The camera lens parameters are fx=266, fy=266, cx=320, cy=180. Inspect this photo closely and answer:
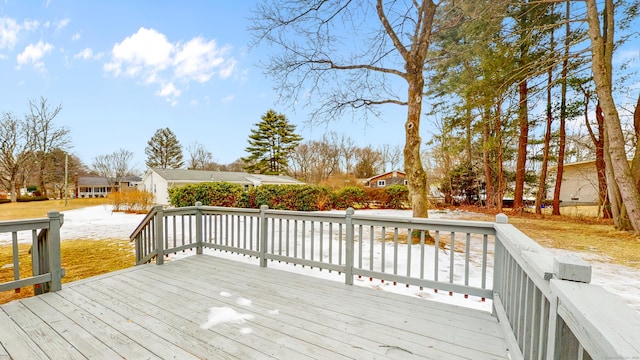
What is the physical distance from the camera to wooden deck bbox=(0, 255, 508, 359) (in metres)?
1.96

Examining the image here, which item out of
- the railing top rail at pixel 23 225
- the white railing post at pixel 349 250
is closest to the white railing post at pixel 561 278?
the white railing post at pixel 349 250

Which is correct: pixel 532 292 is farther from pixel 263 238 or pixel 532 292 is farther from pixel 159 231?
pixel 159 231

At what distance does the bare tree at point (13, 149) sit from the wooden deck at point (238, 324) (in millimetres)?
28386

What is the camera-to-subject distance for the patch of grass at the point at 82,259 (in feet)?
15.0

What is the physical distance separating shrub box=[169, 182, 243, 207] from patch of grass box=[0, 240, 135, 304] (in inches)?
199

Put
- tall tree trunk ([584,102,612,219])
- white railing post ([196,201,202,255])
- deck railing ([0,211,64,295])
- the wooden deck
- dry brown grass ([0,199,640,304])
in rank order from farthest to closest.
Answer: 1. tall tree trunk ([584,102,612,219])
2. dry brown grass ([0,199,640,304])
3. white railing post ([196,201,202,255])
4. deck railing ([0,211,64,295])
5. the wooden deck

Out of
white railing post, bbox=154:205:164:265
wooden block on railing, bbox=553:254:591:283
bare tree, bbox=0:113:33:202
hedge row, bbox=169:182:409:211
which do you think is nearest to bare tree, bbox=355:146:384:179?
hedge row, bbox=169:182:409:211

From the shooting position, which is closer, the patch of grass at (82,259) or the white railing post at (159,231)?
the white railing post at (159,231)

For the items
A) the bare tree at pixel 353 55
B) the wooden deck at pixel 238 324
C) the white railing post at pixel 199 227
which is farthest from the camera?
the bare tree at pixel 353 55

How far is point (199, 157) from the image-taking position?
35.0 meters

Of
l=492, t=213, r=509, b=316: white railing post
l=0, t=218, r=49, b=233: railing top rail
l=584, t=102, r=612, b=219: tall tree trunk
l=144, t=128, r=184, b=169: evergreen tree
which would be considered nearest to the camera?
l=492, t=213, r=509, b=316: white railing post

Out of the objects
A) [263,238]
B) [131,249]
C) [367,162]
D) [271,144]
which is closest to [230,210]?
[263,238]

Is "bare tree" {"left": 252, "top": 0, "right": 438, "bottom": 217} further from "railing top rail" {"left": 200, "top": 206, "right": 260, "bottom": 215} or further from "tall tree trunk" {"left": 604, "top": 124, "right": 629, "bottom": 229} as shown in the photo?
"tall tree trunk" {"left": 604, "top": 124, "right": 629, "bottom": 229}

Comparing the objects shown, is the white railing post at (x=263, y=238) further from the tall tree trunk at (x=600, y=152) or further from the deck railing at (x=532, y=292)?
the tall tree trunk at (x=600, y=152)
